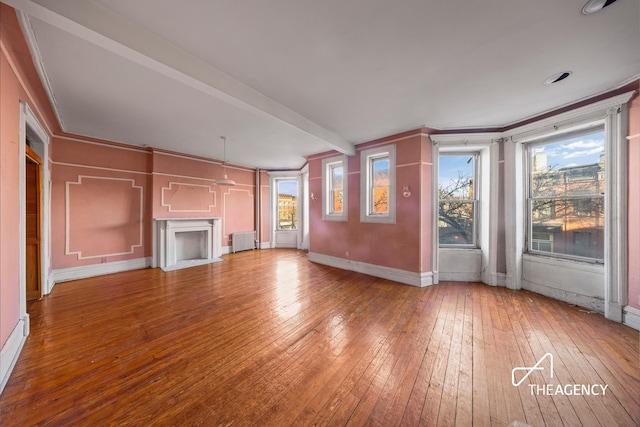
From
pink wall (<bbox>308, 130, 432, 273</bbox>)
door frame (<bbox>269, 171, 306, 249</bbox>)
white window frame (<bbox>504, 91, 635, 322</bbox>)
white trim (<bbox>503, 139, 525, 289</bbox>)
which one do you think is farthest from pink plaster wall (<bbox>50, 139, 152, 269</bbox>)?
white window frame (<bbox>504, 91, 635, 322</bbox>)

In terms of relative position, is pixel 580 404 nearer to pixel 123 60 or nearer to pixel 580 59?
pixel 580 59

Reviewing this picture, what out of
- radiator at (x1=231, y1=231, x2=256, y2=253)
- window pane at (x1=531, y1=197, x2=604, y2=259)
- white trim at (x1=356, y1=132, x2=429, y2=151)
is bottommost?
radiator at (x1=231, y1=231, x2=256, y2=253)

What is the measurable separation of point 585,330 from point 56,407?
Result: 442 cm

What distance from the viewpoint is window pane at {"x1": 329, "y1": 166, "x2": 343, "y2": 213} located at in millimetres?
4918

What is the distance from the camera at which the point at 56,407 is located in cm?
137

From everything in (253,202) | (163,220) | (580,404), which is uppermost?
(253,202)

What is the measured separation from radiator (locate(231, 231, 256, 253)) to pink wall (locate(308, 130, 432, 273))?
3326 mm

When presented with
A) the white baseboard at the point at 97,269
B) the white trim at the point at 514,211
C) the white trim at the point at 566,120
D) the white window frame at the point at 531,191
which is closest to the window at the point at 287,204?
the white baseboard at the point at 97,269

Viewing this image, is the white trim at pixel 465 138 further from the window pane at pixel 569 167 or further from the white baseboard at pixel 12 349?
the white baseboard at pixel 12 349

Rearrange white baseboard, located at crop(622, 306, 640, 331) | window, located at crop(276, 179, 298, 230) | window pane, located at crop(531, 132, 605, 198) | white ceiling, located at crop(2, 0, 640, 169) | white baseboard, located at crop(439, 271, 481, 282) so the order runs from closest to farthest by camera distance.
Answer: white ceiling, located at crop(2, 0, 640, 169) < white baseboard, located at crop(622, 306, 640, 331) < window pane, located at crop(531, 132, 605, 198) < white baseboard, located at crop(439, 271, 481, 282) < window, located at crop(276, 179, 298, 230)

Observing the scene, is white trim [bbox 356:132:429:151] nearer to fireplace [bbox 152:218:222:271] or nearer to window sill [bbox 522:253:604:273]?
window sill [bbox 522:253:604:273]

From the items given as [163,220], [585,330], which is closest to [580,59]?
[585,330]

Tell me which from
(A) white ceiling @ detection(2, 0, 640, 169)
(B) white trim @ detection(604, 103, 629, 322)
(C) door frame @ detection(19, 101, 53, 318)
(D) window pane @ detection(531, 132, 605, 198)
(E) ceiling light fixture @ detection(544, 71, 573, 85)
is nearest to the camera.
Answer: (A) white ceiling @ detection(2, 0, 640, 169)

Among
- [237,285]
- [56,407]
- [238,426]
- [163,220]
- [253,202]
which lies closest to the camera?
[238,426]
